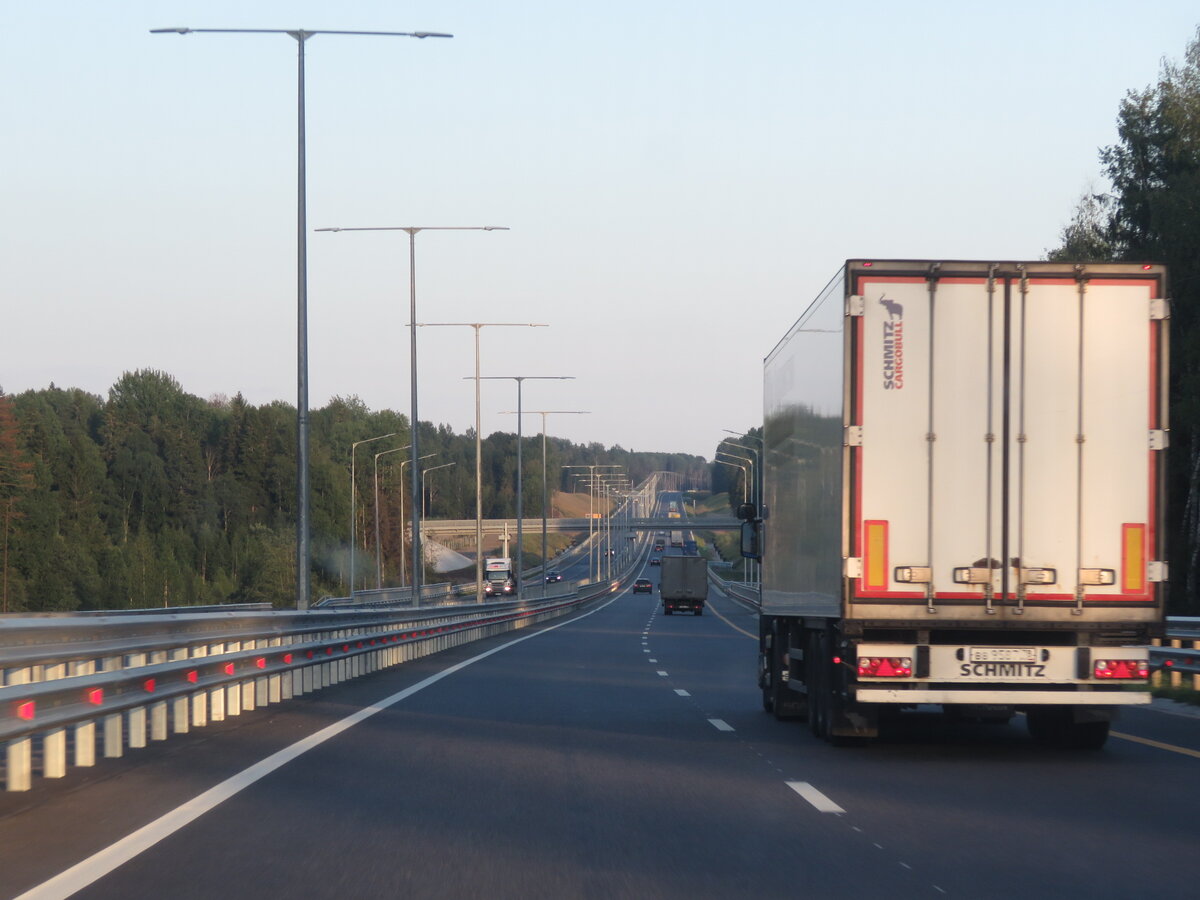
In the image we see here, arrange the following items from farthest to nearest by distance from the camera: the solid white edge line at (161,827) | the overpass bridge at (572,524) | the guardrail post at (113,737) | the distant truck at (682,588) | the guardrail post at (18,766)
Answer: the overpass bridge at (572,524)
the distant truck at (682,588)
the guardrail post at (113,737)
the guardrail post at (18,766)
the solid white edge line at (161,827)

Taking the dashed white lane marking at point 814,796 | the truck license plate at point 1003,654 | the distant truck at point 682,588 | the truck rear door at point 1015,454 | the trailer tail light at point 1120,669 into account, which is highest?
the truck rear door at point 1015,454

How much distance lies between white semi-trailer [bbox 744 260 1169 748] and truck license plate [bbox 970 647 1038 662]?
10 millimetres

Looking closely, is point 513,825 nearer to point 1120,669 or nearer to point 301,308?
point 1120,669

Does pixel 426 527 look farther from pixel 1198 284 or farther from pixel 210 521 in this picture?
pixel 1198 284

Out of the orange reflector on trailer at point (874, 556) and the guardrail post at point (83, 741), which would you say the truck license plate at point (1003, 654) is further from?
the guardrail post at point (83, 741)

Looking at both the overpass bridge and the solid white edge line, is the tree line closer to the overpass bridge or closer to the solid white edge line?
the solid white edge line

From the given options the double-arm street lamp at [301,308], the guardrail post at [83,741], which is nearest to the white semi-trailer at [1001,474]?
the guardrail post at [83,741]

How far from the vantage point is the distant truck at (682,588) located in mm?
83625

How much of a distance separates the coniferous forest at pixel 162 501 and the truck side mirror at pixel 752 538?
86.8 metres

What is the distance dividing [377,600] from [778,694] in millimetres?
63346

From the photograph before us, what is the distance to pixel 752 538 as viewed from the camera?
19.7 metres

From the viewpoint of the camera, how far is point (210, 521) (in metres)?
153

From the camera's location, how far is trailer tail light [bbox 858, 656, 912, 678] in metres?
12.6

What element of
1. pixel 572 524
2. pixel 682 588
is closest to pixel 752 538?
pixel 682 588
